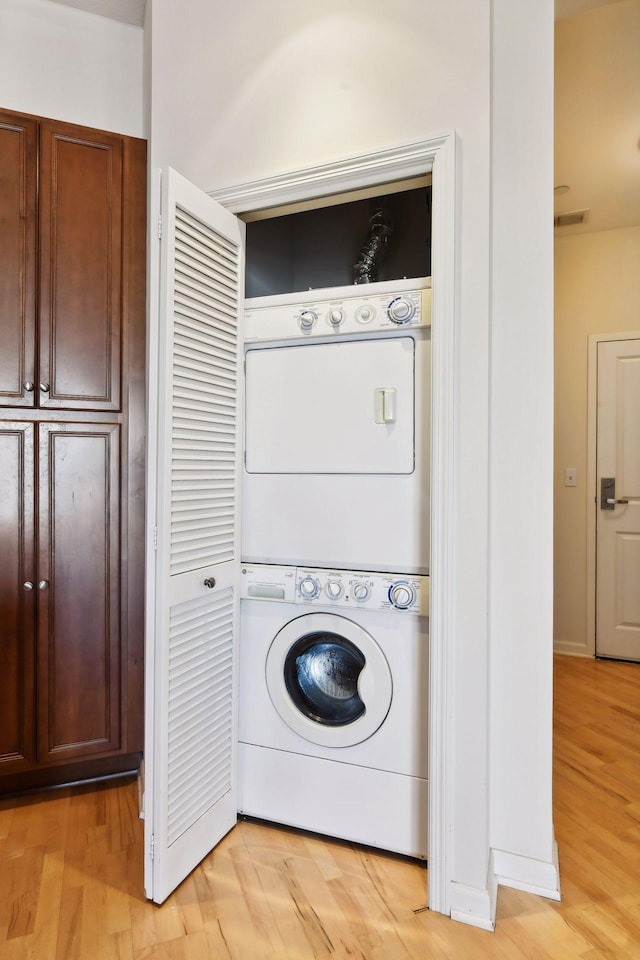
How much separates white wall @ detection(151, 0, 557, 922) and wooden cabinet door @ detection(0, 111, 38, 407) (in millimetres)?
843

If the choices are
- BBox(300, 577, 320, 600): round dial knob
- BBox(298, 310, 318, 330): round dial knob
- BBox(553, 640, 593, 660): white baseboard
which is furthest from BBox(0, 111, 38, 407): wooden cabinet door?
BBox(553, 640, 593, 660): white baseboard

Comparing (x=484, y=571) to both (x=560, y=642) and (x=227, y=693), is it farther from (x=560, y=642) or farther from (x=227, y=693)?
(x=560, y=642)

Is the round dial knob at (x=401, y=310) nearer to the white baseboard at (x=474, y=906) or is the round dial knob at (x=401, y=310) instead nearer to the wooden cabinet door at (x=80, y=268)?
the wooden cabinet door at (x=80, y=268)

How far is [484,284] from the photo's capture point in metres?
1.49

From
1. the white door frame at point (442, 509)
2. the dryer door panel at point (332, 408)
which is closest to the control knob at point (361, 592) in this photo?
the white door frame at point (442, 509)

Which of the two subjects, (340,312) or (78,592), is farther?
(78,592)

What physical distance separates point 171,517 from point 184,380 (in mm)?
384

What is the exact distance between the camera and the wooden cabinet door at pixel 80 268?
78.3 inches

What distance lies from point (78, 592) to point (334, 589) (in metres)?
0.98

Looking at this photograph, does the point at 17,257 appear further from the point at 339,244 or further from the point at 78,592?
the point at 339,244

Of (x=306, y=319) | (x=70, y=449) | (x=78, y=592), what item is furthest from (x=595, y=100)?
(x=78, y=592)

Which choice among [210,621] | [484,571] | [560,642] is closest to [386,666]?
[484,571]

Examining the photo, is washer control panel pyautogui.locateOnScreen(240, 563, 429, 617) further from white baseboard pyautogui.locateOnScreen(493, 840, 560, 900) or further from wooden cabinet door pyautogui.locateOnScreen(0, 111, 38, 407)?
wooden cabinet door pyautogui.locateOnScreen(0, 111, 38, 407)

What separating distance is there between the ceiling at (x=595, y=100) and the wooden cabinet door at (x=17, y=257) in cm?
83
